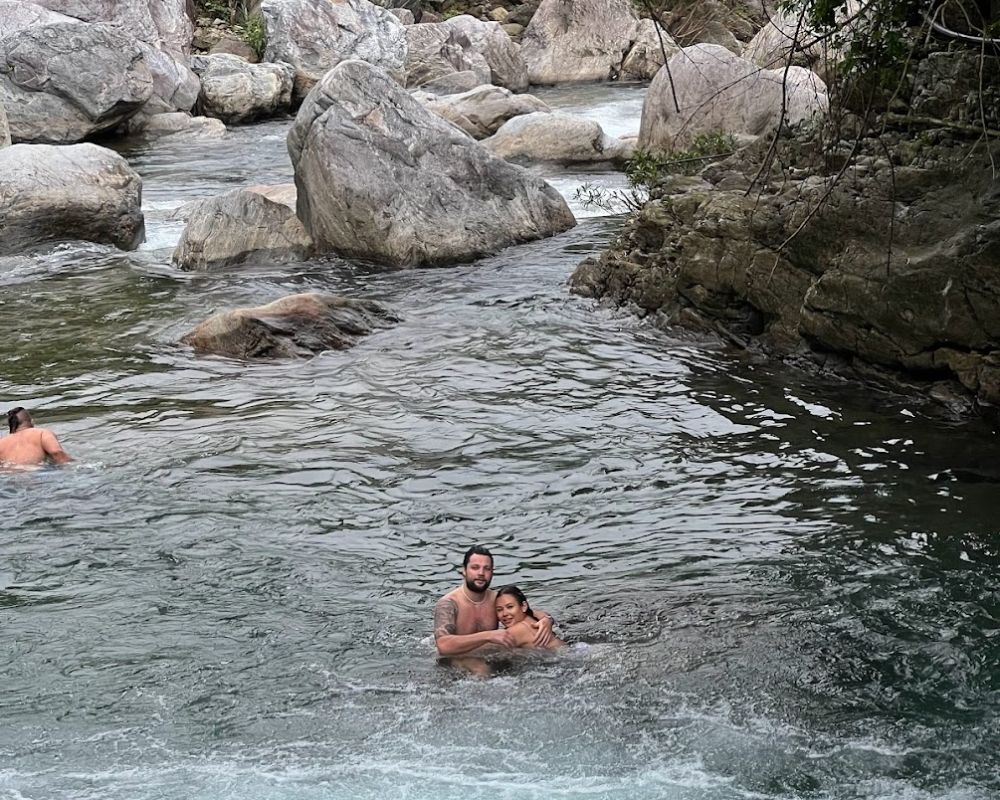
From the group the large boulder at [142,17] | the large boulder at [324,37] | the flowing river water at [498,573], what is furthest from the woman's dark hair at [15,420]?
the large boulder at [324,37]

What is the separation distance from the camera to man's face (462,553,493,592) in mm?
7977

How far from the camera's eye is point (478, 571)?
7.98 metres

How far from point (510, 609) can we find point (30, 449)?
5.04 m

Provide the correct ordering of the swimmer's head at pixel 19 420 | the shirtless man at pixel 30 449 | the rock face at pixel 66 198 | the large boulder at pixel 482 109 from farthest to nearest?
the large boulder at pixel 482 109 → the rock face at pixel 66 198 → the swimmer's head at pixel 19 420 → the shirtless man at pixel 30 449

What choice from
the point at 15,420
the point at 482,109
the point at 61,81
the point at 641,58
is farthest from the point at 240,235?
the point at 641,58

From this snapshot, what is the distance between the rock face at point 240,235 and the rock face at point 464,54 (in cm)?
1680

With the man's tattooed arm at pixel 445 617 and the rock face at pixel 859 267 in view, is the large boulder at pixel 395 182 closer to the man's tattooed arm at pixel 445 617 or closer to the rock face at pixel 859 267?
the rock face at pixel 859 267

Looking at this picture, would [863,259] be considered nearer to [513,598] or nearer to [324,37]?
[513,598]

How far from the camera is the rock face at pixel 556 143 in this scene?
2341cm

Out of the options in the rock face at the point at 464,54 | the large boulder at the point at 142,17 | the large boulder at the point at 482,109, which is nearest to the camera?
the large boulder at the point at 482,109

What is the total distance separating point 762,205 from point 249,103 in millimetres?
20607

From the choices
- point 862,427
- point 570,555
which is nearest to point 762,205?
point 862,427

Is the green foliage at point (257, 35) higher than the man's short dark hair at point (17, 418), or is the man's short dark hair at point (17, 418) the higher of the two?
the green foliage at point (257, 35)

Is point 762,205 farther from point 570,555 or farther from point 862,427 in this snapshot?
point 570,555
